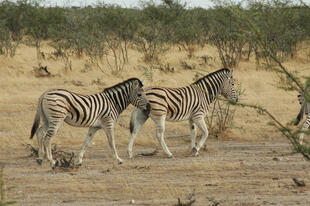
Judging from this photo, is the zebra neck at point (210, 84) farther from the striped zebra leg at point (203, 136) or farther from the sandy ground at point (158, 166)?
the sandy ground at point (158, 166)

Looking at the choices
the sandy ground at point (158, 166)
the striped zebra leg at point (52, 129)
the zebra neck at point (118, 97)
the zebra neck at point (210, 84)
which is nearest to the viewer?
the sandy ground at point (158, 166)

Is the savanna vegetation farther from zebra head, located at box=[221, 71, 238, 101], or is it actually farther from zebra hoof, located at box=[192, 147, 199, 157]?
zebra head, located at box=[221, 71, 238, 101]

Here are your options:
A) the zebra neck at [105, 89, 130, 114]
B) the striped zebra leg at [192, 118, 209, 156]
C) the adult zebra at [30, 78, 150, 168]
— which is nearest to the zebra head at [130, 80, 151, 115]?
the adult zebra at [30, 78, 150, 168]

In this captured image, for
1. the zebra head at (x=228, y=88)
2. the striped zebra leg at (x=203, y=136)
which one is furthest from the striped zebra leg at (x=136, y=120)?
the zebra head at (x=228, y=88)

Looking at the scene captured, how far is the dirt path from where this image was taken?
6398 millimetres

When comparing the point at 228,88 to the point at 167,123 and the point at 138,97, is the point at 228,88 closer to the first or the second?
the point at 138,97

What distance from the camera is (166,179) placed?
7418 mm

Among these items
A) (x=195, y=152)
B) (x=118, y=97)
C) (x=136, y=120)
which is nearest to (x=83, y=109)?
(x=118, y=97)

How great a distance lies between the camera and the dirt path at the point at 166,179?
6398mm

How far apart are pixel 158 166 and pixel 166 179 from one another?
90 cm

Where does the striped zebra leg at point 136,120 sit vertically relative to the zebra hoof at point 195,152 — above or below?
above

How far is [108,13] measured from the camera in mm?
21188

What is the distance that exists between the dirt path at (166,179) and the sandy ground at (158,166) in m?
0.01

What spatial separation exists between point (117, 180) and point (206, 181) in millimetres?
1179
